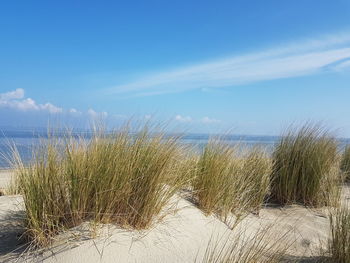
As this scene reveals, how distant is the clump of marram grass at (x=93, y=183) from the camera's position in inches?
121

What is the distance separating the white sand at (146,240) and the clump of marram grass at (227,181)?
0.23 meters

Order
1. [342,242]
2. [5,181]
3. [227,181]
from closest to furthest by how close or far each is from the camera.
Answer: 1. [342,242]
2. [227,181]
3. [5,181]

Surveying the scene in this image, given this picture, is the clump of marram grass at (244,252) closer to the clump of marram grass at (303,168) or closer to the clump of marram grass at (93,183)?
the clump of marram grass at (93,183)

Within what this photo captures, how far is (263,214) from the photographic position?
16.5 feet

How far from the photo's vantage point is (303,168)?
18.0ft

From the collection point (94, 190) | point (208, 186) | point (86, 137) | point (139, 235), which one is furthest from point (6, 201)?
point (208, 186)

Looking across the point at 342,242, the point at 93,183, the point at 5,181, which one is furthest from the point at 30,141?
the point at 5,181

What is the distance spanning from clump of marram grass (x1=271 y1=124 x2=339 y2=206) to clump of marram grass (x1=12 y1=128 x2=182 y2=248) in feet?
8.63

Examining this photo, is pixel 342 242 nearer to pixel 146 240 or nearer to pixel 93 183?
pixel 146 240

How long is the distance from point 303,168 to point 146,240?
10.4 ft

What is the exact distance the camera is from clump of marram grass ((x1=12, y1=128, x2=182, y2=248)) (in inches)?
121

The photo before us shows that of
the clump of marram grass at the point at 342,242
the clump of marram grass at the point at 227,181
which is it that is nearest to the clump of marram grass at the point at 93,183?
the clump of marram grass at the point at 227,181

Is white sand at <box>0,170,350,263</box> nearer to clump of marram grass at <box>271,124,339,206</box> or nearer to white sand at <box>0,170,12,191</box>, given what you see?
clump of marram grass at <box>271,124,339,206</box>

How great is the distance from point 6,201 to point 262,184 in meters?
3.21
